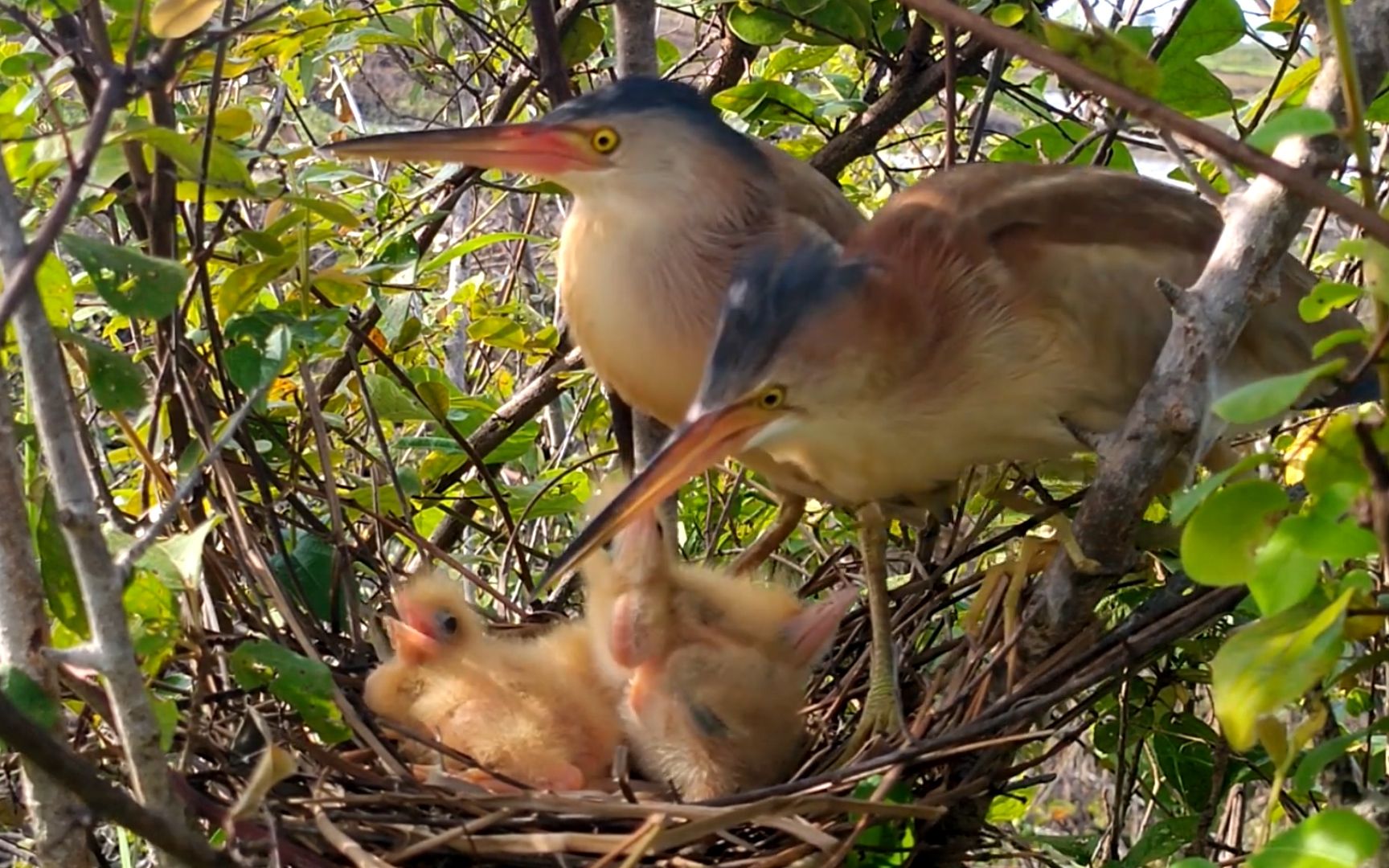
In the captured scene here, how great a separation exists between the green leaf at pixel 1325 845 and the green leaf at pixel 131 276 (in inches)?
27.2

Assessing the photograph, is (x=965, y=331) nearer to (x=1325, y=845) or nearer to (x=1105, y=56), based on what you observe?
(x=1105, y=56)

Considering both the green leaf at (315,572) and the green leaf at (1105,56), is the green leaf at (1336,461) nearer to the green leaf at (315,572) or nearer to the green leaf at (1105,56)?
the green leaf at (1105,56)

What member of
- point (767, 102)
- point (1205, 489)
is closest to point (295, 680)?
point (1205, 489)

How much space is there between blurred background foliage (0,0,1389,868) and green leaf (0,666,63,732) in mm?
71

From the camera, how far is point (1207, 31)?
147 centimetres

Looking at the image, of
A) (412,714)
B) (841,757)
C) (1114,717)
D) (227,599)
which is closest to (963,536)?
(1114,717)

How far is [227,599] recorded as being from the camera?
4.89 feet

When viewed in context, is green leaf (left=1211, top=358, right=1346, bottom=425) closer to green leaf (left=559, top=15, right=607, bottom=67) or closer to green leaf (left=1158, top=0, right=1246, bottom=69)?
green leaf (left=1158, top=0, right=1246, bottom=69)

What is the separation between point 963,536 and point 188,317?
97 cm

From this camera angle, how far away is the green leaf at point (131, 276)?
0.93m

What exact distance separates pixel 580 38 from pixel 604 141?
0.32 m

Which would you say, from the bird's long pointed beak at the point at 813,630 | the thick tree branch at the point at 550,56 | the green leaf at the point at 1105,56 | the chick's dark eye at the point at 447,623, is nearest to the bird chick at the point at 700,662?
the bird's long pointed beak at the point at 813,630

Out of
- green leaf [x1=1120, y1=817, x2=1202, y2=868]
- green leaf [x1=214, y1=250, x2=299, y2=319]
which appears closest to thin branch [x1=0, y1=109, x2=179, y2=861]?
green leaf [x1=214, y1=250, x2=299, y2=319]

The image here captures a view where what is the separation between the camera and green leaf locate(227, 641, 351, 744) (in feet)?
3.40
